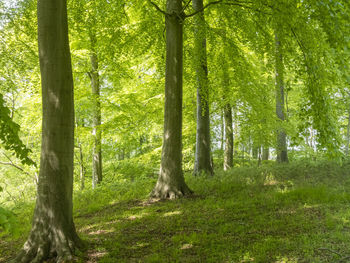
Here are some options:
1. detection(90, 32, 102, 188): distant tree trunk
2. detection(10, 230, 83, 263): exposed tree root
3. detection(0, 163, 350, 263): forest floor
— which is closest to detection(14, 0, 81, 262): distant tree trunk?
detection(10, 230, 83, 263): exposed tree root

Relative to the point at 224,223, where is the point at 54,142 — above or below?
above

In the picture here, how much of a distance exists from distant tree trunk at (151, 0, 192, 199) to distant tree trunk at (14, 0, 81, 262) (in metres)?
3.62

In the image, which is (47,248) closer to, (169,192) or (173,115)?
(169,192)

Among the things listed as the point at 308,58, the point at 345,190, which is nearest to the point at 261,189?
the point at 345,190

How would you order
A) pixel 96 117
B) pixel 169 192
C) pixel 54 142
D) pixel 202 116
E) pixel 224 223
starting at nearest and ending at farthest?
1. pixel 54 142
2. pixel 224 223
3. pixel 169 192
4. pixel 202 116
5. pixel 96 117

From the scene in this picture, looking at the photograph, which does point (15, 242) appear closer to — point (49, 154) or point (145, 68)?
point (49, 154)

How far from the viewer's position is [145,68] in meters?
14.2

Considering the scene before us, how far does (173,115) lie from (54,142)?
4112 mm

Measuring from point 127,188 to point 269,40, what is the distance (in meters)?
6.96

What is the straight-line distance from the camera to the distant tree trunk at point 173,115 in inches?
324

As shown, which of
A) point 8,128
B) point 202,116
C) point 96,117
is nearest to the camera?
point 8,128

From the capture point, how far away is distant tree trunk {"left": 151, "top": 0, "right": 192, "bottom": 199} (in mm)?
8234

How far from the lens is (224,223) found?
19.5 feet

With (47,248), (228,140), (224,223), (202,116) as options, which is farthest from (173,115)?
(228,140)
